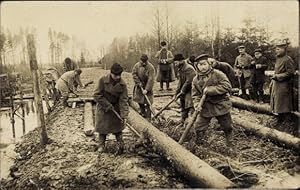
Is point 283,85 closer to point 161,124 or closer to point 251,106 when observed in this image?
point 251,106

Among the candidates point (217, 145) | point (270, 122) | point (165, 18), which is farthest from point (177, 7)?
point (270, 122)

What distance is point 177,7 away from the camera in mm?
4688

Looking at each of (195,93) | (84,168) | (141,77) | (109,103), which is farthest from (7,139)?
(195,93)

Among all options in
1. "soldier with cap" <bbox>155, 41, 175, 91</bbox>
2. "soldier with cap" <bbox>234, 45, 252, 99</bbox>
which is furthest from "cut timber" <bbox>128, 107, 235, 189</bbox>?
"soldier with cap" <bbox>155, 41, 175, 91</bbox>

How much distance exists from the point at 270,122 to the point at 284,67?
1227 mm

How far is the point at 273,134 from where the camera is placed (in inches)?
222

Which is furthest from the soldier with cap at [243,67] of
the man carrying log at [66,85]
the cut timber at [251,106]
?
the man carrying log at [66,85]

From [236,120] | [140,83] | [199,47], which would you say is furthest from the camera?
[199,47]

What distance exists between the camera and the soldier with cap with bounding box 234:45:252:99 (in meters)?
9.22

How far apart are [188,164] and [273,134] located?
181cm

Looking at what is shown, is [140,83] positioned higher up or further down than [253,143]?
higher up

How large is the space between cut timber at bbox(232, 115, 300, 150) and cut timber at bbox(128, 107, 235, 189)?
1.45 meters

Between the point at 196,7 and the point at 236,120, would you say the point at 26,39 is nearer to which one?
the point at 196,7

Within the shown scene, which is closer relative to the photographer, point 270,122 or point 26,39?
point 26,39
